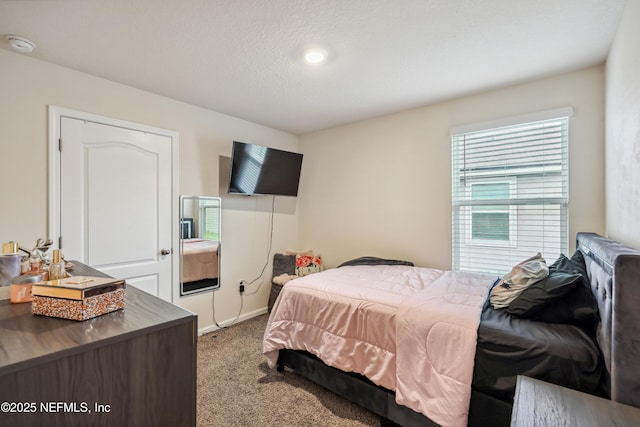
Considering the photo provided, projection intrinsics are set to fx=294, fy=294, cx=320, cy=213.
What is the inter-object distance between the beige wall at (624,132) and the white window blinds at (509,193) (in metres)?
0.38

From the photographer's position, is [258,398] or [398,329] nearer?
[398,329]

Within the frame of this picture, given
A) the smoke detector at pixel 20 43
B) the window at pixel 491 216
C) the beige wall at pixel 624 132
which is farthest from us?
the window at pixel 491 216

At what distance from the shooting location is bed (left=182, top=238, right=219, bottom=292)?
3.06 meters

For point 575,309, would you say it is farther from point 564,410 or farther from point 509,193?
point 509,193

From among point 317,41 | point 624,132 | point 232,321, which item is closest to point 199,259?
point 232,321

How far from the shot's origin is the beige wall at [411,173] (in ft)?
7.78

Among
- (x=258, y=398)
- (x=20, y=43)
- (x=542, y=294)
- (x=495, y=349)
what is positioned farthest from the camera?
(x=258, y=398)

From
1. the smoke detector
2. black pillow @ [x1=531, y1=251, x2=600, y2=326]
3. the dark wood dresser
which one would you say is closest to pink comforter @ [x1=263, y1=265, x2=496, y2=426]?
black pillow @ [x1=531, y1=251, x2=600, y2=326]

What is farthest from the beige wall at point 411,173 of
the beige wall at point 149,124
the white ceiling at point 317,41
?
the beige wall at point 149,124

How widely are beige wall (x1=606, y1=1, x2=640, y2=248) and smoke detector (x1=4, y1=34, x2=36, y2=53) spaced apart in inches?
137

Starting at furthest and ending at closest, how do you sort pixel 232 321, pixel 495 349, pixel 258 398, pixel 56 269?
pixel 232 321 < pixel 258 398 < pixel 495 349 < pixel 56 269

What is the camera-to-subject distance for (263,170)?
355 cm

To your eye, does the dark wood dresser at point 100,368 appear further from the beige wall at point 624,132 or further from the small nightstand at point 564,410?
the beige wall at point 624,132

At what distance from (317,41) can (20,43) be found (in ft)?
6.40
